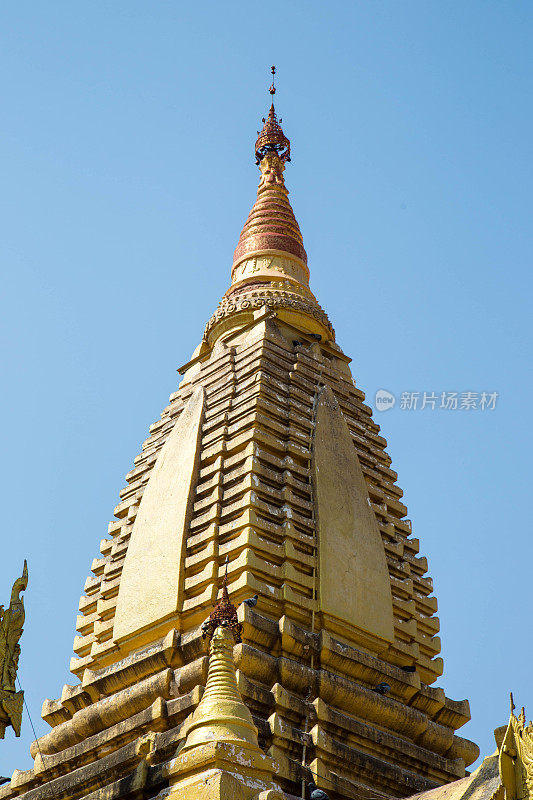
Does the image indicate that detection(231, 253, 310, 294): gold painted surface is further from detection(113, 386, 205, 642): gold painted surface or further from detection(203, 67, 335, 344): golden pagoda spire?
detection(113, 386, 205, 642): gold painted surface

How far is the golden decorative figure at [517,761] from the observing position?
17.4 meters

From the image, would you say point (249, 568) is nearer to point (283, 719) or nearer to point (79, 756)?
point (283, 719)

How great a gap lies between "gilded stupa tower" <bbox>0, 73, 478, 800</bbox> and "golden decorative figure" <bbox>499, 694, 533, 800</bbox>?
4.38m

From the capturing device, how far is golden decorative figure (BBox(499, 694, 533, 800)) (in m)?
17.4

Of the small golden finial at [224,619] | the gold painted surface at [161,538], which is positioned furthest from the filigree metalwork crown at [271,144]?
the small golden finial at [224,619]

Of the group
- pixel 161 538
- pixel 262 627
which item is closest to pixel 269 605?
pixel 262 627

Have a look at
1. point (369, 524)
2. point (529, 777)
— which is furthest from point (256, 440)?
point (529, 777)

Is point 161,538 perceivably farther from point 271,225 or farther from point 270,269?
point 271,225

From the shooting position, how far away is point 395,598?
26953 millimetres

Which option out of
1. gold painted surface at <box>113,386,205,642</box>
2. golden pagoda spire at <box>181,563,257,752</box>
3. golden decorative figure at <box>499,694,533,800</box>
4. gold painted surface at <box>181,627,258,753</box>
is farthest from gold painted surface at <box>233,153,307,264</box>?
golden decorative figure at <box>499,694,533,800</box>

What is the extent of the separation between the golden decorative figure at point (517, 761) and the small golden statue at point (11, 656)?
24.0 ft

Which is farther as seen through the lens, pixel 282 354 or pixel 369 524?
Answer: pixel 282 354

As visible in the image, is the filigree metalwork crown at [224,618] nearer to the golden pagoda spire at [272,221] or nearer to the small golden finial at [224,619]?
the small golden finial at [224,619]

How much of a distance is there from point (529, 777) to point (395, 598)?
965cm
